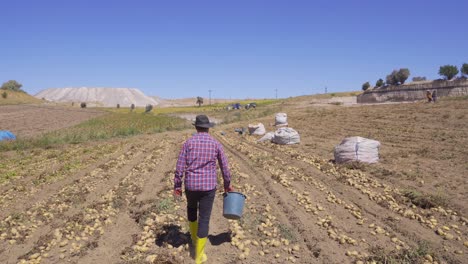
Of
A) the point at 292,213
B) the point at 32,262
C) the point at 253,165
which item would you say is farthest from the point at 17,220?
the point at 253,165

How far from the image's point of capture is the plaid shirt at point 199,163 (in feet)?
15.6

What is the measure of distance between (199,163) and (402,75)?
63.4 metres

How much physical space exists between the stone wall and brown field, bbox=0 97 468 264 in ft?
116

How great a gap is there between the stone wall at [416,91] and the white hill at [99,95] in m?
97.8

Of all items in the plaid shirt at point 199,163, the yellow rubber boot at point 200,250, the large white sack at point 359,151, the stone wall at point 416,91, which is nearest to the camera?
the plaid shirt at point 199,163

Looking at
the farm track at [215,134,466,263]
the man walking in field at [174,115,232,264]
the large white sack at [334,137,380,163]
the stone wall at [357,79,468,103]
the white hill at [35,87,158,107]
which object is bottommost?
the farm track at [215,134,466,263]

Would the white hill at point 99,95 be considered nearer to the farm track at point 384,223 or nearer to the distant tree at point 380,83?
the distant tree at point 380,83

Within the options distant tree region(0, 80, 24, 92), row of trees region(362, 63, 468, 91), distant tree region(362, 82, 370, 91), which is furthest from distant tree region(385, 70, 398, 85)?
distant tree region(0, 80, 24, 92)

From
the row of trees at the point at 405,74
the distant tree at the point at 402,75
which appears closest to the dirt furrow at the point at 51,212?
the row of trees at the point at 405,74

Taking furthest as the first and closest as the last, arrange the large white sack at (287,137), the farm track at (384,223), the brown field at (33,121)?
the brown field at (33,121)
the large white sack at (287,137)
the farm track at (384,223)

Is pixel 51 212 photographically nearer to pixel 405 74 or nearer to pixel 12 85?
pixel 405 74

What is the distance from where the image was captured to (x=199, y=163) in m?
4.81

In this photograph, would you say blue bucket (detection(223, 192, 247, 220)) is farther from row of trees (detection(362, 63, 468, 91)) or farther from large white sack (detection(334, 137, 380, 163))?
row of trees (detection(362, 63, 468, 91))

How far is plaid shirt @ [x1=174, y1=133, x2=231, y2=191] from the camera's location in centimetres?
476
